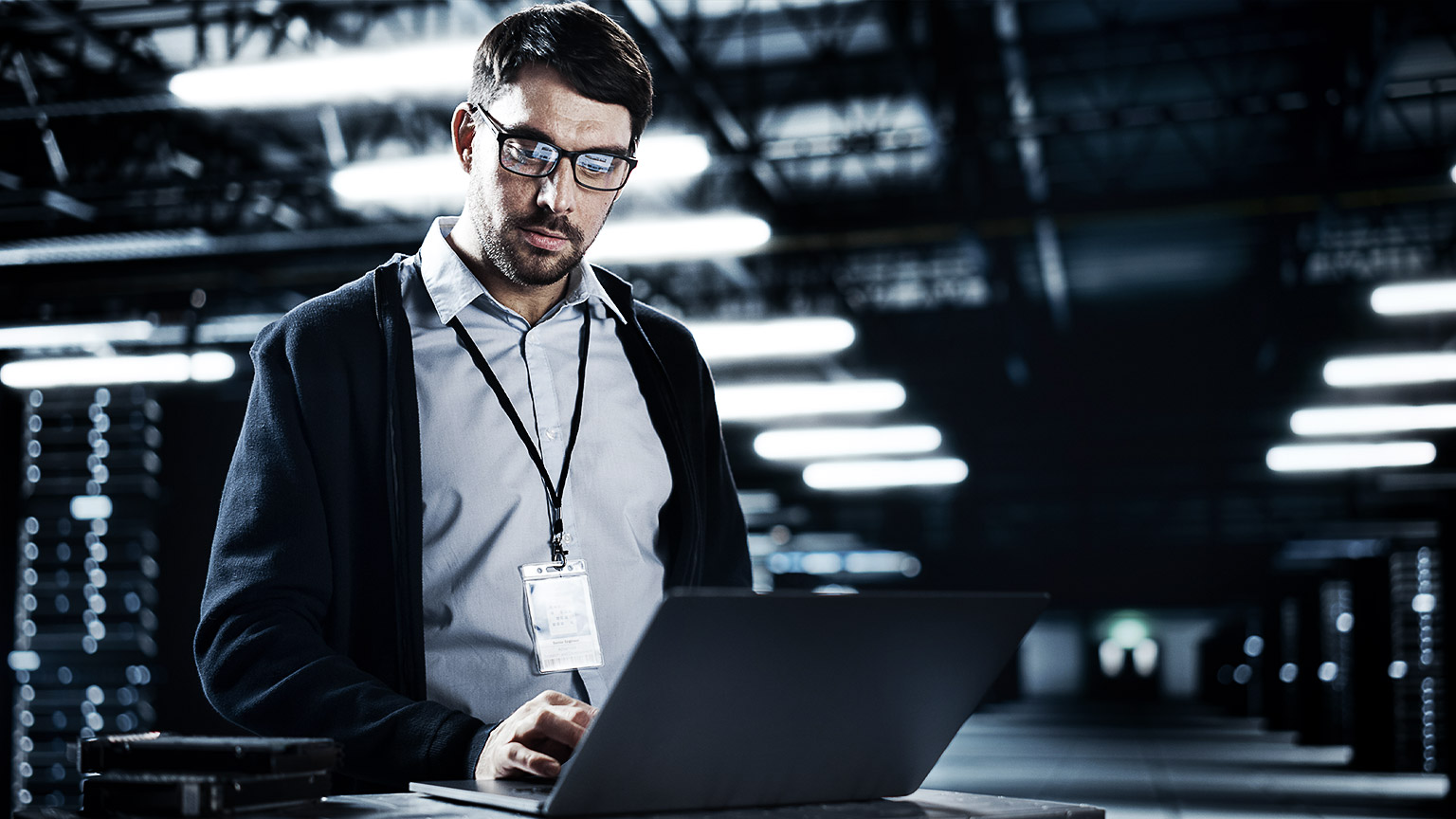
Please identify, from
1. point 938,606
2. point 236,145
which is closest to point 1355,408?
point 236,145

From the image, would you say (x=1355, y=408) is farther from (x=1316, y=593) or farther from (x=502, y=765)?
(x=502, y=765)

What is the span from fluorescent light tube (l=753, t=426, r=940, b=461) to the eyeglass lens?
14.5 meters

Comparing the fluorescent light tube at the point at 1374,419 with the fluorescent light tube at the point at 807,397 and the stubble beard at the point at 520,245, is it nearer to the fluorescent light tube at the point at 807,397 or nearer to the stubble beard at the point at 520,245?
the fluorescent light tube at the point at 807,397

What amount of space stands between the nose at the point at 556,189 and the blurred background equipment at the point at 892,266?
13.3ft

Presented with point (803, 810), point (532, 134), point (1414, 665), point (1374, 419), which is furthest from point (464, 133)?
point (1414, 665)

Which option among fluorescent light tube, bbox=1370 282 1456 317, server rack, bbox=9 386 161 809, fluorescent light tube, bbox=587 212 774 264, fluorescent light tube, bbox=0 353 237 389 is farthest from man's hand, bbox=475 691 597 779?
fluorescent light tube, bbox=0 353 237 389

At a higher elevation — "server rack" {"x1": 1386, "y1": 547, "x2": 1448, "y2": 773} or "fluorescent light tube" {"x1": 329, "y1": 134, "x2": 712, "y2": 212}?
"fluorescent light tube" {"x1": 329, "y1": 134, "x2": 712, "y2": 212}

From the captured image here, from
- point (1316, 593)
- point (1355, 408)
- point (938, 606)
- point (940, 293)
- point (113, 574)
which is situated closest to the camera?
point (938, 606)

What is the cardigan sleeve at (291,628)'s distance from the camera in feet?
3.68

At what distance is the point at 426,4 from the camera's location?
905cm

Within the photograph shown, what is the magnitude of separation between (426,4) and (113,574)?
4139mm

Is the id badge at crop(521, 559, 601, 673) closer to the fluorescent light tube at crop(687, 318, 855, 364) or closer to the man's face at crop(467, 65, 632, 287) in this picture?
the man's face at crop(467, 65, 632, 287)

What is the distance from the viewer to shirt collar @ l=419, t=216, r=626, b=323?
1.39 m

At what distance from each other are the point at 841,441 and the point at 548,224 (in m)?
14.7
